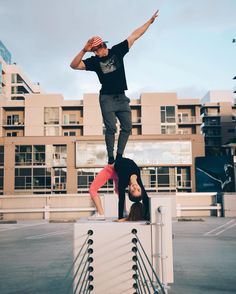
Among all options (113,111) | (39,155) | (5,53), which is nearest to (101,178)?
(113,111)

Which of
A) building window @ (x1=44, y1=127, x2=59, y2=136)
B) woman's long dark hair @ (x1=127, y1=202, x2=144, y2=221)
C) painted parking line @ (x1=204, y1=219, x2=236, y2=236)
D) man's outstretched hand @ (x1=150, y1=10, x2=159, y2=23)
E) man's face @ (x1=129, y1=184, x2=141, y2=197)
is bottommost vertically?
painted parking line @ (x1=204, y1=219, x2=236, y2=236)

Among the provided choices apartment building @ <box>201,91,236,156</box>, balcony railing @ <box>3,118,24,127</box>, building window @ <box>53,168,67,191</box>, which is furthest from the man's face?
apartment building @ <box>201,91,236,156</box>

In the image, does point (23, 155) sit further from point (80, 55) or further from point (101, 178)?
point (80, 55)

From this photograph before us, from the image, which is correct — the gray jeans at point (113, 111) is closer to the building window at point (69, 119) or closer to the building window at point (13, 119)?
the building window at point (69, 119)

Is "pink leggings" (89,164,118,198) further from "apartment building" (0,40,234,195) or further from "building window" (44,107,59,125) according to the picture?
"building window" (44,107,59,125)

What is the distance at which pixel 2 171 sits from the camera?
182 ft

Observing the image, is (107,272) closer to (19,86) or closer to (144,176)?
(144,176)

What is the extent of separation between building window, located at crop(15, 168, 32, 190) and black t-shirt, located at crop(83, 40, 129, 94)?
52.0 m

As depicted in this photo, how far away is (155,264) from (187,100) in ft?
211

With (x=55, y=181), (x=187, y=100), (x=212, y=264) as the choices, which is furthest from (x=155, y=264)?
(x=187, y=100)

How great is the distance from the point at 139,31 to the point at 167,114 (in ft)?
192

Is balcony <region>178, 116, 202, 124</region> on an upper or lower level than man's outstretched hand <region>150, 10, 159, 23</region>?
upper

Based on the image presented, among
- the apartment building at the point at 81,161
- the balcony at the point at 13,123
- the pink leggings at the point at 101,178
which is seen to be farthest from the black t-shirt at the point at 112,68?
the balcony at the point at 13,123

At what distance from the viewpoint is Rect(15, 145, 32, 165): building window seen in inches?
2190
